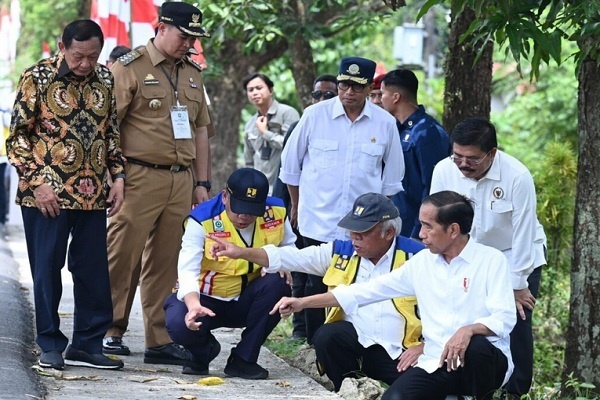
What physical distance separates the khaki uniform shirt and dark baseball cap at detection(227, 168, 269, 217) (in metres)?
0.83

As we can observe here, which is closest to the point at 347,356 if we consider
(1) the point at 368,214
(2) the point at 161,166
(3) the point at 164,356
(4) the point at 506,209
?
(1) the point at 368,214

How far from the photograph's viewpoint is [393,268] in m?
6.58

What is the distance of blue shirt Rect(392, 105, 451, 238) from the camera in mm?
8031

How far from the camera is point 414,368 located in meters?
6.10

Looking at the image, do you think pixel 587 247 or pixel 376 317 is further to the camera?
pixel 587 247

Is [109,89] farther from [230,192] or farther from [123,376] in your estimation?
[123,376]

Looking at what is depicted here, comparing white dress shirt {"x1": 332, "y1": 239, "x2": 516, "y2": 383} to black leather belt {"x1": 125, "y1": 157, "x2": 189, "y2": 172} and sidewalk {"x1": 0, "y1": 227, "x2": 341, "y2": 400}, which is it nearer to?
sidewalk {"x1": 0, "y1": 227, "x2": 341, "y2": 400}

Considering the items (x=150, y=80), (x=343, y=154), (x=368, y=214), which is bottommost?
(x=368, y=214)

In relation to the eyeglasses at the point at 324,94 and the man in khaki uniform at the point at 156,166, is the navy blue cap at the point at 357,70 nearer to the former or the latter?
the man in khaki uniform at the point at 156,166

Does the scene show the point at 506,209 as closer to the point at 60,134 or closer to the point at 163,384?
the point at 163,384

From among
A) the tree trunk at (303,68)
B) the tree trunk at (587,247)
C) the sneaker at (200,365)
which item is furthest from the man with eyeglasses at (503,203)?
the tree trunk at (303,68)

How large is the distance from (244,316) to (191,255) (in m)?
0.59

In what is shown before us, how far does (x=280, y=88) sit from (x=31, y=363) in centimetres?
1598

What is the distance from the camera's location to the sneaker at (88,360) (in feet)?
23.2
